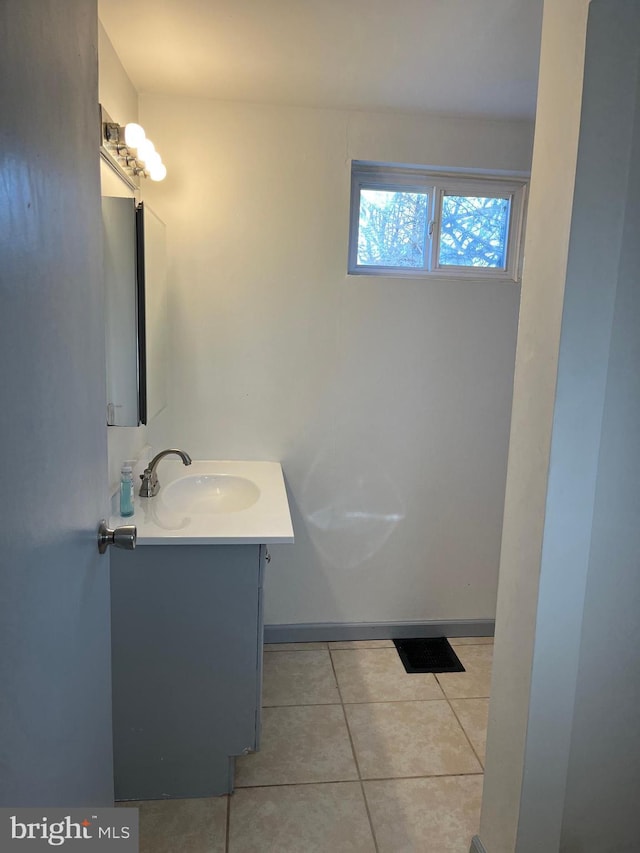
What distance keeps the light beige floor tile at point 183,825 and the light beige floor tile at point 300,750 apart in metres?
0.14

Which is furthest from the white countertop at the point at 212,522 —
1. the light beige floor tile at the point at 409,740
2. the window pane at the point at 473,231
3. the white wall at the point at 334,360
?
the window pane at the point at 473,231

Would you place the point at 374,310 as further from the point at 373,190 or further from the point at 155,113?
the point at 155,113

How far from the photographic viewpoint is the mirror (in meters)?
1.78

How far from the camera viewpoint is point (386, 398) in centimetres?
263

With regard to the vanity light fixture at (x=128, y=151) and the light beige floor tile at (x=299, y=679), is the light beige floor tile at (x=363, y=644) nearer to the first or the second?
the light beige floor tile at (x=299, y=679)

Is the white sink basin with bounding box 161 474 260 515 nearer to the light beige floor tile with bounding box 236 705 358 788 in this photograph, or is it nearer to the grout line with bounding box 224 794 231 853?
the light beige floor tile with bounding box 236 705 358 788

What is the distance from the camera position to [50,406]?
79 cm

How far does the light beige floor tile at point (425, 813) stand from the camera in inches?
66.3

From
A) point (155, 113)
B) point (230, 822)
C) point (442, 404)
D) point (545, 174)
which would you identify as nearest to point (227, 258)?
point (155, 113)

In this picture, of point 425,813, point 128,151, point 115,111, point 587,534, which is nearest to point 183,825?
point 425,813

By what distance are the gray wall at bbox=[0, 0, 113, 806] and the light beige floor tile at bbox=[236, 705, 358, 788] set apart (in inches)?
40.0

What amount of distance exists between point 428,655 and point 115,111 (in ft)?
8.49

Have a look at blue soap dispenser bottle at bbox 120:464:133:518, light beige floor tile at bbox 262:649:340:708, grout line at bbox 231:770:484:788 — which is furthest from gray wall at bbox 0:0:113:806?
light beige floor tile at bbox 262:649:340:708

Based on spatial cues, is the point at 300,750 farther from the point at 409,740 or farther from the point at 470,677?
the point at 470,677
